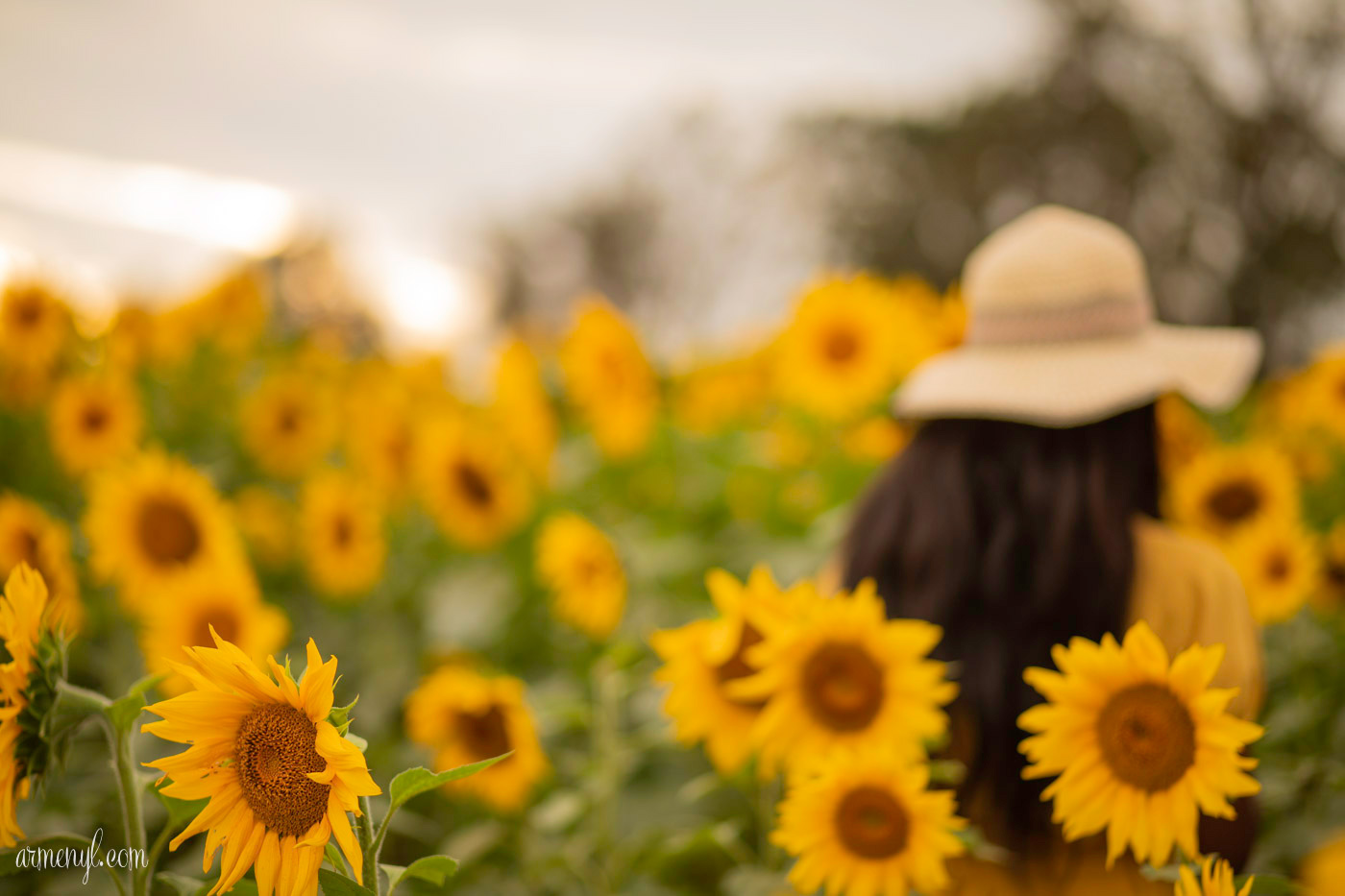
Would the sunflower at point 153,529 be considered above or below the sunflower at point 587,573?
above

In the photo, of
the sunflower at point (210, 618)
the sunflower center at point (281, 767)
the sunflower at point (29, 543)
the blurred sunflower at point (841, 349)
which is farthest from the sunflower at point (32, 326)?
the sunflower center at point (281, 767)

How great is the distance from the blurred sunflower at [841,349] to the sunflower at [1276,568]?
0.96m

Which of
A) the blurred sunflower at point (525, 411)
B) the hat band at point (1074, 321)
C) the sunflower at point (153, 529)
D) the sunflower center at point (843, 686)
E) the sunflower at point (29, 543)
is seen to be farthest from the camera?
the blurred sunflower at point (525, 411)

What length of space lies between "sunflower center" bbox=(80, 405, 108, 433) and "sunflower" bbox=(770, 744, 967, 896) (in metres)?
2.01

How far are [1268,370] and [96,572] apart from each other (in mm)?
7038

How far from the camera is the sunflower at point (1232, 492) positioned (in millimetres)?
2295

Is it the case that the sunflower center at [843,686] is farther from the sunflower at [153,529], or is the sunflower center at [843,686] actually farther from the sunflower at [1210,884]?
the sunflower at [153,529]

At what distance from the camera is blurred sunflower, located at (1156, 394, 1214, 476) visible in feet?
7.90

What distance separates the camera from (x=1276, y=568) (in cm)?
215

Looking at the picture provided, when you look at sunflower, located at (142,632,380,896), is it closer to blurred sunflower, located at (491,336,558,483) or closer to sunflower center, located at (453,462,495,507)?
sunflower center, located at (453,462,495,507)

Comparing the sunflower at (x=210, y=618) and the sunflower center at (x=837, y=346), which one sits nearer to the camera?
the sunflower at (x=210, y=618)

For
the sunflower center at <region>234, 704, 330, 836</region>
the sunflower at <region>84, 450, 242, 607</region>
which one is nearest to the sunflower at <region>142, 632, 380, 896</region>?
the sunflower center at <region>234, 704, 330, 836</region>

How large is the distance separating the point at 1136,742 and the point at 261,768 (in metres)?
0.70

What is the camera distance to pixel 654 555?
2428 millimetres
